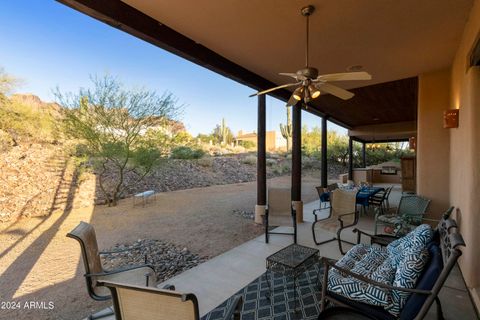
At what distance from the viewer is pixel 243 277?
2.77 meters

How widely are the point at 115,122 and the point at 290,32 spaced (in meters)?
5.67

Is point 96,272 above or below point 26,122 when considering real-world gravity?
below

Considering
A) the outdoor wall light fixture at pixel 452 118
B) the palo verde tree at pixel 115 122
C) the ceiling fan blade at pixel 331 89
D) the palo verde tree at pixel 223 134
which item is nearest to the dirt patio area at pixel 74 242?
the palo verde tree at pixel 115 122

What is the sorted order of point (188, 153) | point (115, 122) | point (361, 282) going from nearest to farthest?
point (361, 282)
point (115, 122)
point (188, 153)

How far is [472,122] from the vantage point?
238 centimetres

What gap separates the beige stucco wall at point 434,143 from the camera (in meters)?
3.99

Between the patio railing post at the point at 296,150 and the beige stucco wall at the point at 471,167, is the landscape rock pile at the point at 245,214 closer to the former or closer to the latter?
the patio railing post at the point at 296,150

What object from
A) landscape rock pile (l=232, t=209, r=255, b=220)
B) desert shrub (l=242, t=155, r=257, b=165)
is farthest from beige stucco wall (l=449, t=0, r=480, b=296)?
desert shrub (l=242, t=155, r=257, b=165)

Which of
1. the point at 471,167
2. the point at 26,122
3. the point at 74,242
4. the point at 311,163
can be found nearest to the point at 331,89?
the point at 471,167

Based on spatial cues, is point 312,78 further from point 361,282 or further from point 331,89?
point 361,282

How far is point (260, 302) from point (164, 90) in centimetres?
628

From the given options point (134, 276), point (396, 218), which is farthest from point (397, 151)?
point (134, 276)

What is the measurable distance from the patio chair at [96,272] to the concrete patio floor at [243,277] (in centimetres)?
37

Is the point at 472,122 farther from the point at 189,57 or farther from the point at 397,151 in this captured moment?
the point at 397,151
